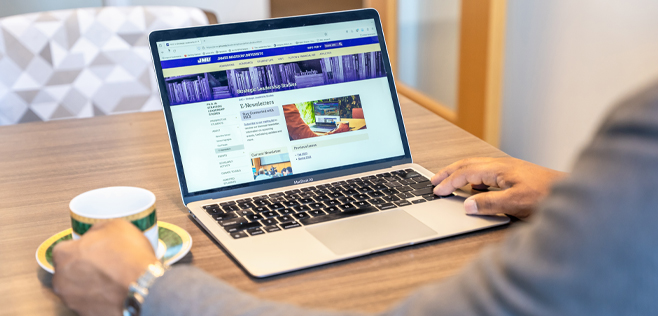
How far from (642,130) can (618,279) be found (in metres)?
0.09

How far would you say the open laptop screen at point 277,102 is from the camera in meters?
0.84

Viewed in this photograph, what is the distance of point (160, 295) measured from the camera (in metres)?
0.52

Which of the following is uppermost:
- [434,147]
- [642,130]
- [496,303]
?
[642,130]

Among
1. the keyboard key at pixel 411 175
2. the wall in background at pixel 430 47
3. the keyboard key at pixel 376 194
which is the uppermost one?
the keyboard key at pixel 376 194

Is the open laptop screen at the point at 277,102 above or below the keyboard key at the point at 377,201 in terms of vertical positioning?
above

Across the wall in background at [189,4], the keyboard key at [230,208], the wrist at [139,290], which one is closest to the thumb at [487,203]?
the keyboard key at [230,208]

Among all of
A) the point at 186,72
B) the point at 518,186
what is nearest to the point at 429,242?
the point at 518,186

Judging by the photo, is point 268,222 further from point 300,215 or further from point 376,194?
point 376,194

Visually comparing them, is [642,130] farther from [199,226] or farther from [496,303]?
[199,226]

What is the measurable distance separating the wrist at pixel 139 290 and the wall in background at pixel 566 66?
173 centimetres

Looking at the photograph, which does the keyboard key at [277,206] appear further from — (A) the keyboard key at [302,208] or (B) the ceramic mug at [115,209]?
(B) the ceramic mug at [115,209]

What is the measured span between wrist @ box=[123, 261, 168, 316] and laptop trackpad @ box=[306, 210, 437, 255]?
228 millimetres

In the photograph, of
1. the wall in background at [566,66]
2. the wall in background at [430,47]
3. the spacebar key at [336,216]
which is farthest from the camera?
the wall in background at [430,47]

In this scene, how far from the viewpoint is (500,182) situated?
821 mm
